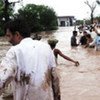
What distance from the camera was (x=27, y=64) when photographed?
3873 mm

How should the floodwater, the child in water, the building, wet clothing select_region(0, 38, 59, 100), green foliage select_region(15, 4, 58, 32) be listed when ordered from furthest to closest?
the building → green foliage select_region(15, 4, 58, 32) → the child in water → the floodwater → wet clothing select_region(0, 38, 59, 100)

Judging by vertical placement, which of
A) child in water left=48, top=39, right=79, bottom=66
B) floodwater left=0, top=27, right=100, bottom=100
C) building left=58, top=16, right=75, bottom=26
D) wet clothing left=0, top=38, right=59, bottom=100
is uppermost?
wet clothing left=0, top=38, right=59, bottom=100

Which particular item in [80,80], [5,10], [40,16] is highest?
[5,10]

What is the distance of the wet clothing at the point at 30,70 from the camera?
3803mm

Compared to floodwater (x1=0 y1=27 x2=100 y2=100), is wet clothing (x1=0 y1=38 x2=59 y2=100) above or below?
above

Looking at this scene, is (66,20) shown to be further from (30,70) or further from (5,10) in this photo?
(30,70)

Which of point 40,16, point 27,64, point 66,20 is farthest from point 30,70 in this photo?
point 66,20

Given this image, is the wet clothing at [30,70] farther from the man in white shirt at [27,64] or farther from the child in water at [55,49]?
the child in water at [55,49]

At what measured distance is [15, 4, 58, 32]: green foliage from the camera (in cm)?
5855

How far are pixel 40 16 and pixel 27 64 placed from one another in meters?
60.5

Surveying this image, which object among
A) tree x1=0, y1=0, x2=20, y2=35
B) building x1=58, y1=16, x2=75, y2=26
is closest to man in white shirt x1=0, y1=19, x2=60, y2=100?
tree x1=0, y1=0, x2=20, y2=35

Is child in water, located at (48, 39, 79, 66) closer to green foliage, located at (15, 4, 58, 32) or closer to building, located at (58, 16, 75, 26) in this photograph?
green foliage, located at (15, 4, 58, 32)

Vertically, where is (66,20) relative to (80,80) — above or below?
below

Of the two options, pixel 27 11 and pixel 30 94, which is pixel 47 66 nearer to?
pixel 30 94
